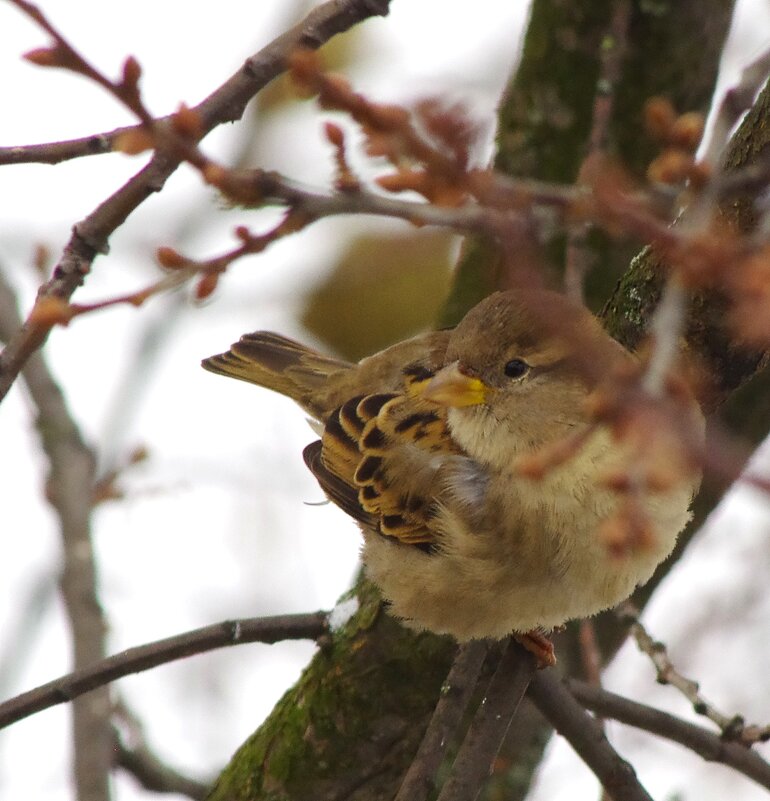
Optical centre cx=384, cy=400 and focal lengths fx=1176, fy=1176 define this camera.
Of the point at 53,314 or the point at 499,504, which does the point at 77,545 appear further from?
the point at 53,314

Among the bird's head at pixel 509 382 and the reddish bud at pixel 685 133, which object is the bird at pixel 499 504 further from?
the reddish bud at pixel 685 133

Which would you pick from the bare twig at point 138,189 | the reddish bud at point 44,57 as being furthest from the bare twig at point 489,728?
the reddish bud at point 44,57

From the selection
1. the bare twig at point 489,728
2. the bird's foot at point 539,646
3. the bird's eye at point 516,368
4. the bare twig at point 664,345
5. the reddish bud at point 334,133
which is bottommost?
the bare twig at point 664,345

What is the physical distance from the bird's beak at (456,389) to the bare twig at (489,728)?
733mm

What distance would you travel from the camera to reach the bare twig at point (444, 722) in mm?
2754

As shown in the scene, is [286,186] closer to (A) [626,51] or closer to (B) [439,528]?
(B) [439,528]

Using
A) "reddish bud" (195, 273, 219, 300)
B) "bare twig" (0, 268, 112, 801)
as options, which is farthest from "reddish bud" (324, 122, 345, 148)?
"bare twig" (0, 268, 112, 801)

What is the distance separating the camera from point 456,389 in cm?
343

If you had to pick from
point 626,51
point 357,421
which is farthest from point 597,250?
point 357,421

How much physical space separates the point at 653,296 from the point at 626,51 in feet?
5.00

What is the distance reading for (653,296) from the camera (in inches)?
125

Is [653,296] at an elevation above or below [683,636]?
below

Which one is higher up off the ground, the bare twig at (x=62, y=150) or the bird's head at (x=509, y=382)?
the bird's head at (x=509, y=382)

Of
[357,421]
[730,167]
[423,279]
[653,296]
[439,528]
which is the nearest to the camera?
[730,167]
